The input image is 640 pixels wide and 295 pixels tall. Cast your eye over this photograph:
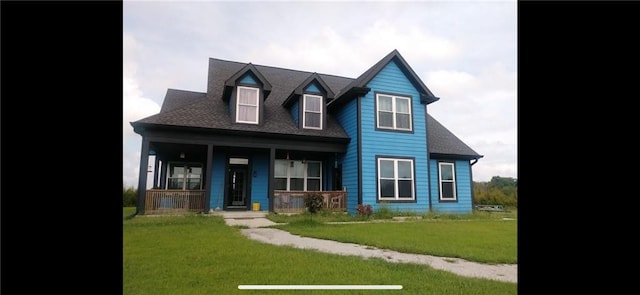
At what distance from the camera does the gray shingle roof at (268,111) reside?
396 inches

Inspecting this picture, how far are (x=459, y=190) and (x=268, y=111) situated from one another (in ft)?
24.5

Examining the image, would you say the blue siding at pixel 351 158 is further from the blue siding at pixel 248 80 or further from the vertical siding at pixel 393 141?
the blue siding at pixel 248 80

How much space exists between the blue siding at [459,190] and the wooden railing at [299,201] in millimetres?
3437

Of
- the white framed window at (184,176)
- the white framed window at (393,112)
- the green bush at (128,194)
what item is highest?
the white framed window at (393,112)

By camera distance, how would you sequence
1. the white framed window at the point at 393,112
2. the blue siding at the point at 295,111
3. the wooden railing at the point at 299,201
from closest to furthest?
1. the wooden railing at the point at 299,201
2. the white framed window at the point at 393,112
3. the blue siding at the point at 295,111

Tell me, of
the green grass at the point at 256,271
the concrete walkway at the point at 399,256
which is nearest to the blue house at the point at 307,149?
the concrete walkway at the point at 399,256

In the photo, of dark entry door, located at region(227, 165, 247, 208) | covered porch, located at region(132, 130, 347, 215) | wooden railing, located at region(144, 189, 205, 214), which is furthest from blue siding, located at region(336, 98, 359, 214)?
wooden railing, located at region(144, 189, 205, 214)

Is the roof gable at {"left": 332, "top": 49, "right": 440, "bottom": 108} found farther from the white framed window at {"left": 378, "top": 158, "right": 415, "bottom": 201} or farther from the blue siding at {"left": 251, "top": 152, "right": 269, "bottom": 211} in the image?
the blue siding at {"left": 251, "top": 152, "right": 269, "bottom": 211}

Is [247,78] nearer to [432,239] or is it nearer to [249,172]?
[249,172]

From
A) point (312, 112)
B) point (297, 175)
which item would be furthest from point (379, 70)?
point (297, 175)
